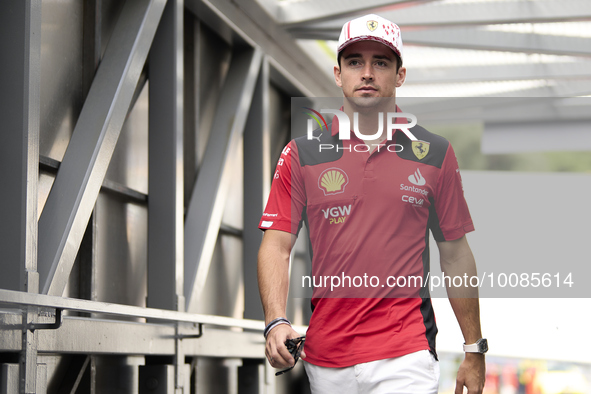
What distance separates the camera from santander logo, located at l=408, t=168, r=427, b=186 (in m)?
2.69

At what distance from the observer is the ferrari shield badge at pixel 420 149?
9.07 ft

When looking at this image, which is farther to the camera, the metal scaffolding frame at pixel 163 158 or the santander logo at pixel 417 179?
the metal scaffolding frame at pixel 163 158

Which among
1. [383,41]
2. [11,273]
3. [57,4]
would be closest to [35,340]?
[11,273]

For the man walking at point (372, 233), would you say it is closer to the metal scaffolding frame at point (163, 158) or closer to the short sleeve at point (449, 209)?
Result: the short sleeve at point (449, 209)

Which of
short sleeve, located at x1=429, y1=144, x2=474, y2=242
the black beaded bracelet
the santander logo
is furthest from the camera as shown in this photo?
short sleeve, located at x1=429, y1=144, x2=474, y2=242

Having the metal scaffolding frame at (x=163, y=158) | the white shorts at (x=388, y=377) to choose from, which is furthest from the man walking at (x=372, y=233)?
the metal scaffolding frame at (x=163, y=158)

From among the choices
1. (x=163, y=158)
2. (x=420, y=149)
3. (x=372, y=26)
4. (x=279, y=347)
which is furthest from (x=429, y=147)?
(x=163, y=158)

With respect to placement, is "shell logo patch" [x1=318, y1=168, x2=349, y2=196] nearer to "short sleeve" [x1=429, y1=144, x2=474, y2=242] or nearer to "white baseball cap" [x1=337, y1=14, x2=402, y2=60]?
"short sleeve" [x1=429, y1=144, x2=474, y2=242]

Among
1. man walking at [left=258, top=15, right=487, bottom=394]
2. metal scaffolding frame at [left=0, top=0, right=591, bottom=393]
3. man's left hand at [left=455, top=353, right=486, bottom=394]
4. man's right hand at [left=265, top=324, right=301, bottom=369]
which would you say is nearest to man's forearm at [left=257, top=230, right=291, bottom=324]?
man walking at [left=258, top=15, right=487, bottom=394]

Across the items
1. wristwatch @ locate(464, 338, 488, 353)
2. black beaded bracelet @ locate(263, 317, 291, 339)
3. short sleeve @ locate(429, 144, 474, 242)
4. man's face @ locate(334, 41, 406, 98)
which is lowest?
wristwatch @ locate(464, 338, 488, 353)

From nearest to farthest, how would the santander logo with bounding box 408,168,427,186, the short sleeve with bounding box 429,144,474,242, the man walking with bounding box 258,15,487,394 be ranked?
the man walking with bounding box 258,15,487,394
the santander logo with bounding box 408,168,427,186
the short sleeve with bounding box 429,144,474,242

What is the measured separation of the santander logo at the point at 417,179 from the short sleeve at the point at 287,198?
0.39 meters

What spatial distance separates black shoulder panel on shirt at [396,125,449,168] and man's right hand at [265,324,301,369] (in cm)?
79

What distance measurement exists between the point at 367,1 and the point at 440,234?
16.3ft
